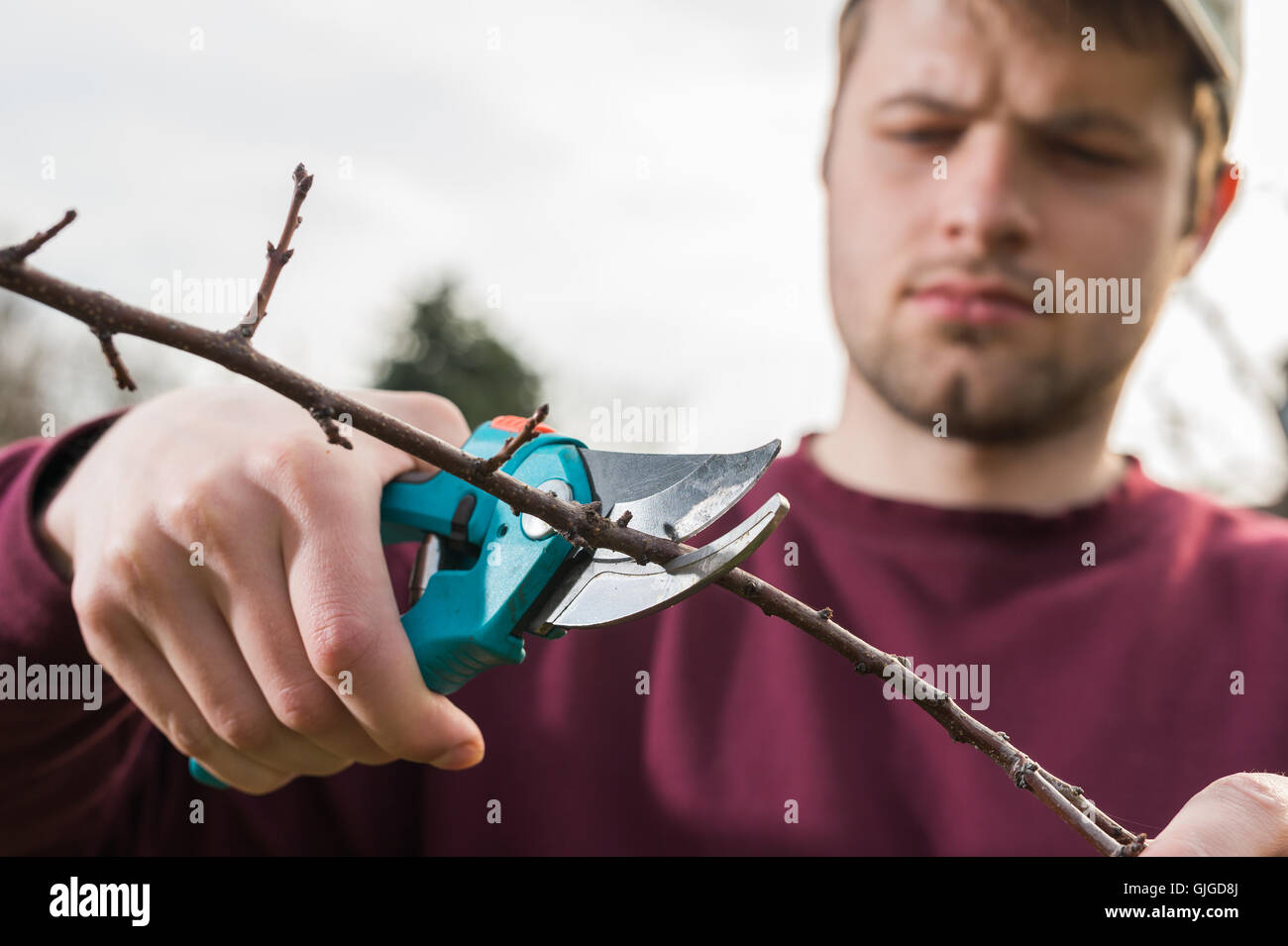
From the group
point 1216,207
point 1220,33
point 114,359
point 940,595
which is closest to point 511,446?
point 114,359

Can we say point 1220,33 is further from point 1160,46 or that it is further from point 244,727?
point 244,727

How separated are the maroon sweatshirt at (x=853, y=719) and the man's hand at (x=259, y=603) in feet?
3.21

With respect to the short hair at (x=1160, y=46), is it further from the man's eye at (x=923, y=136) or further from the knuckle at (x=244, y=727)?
the knuckle at (x=244, y=727)

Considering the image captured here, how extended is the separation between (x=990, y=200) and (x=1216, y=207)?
1.79 meters

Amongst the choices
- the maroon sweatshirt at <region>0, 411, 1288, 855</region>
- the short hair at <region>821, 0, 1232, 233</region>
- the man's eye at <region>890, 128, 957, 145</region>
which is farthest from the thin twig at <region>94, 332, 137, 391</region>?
the short hair at <region>821, 0, 1232, 233</region>

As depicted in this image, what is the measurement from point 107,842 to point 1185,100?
443 cm

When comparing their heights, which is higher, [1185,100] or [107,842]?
[1185,100]

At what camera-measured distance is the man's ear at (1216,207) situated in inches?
158

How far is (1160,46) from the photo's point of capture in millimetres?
3373

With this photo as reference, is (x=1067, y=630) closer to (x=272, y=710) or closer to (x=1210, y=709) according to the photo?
(x=1210, y=709)

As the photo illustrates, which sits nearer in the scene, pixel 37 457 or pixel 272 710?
pixel 272 710

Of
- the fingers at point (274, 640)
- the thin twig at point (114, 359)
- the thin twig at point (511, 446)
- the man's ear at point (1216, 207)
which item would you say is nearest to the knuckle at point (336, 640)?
the fingers at point (274, 640)

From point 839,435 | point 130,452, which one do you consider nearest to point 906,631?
point 839,435

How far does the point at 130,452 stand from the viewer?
186 cm
